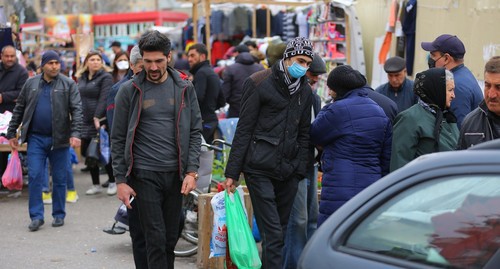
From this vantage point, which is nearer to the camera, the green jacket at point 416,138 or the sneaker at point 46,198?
the green jacket at point 416,138

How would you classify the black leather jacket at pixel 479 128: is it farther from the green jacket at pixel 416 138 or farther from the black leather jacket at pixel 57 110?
the black leather jacket at pixel 57 110

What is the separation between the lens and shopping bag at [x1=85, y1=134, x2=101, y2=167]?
11.6m

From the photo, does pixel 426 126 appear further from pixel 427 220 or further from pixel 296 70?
pixel 427 220

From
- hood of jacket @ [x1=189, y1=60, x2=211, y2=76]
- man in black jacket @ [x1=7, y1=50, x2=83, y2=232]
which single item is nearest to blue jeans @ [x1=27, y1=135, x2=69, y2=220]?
man in black jacket @ [x1=7, y1=50, x2=83, y2=232]

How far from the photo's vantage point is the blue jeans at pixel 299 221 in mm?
7000

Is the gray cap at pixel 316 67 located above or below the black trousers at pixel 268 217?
above

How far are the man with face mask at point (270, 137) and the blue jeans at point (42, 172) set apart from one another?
3.78 metres

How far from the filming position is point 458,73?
24.2 ft

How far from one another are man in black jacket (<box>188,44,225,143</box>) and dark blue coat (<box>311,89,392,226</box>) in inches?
201

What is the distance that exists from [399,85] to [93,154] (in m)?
4.65

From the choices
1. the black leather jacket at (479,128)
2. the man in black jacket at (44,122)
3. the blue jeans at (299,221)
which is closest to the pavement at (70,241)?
the man in black jacket at (44,122)

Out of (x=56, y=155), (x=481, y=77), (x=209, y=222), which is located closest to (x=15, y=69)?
(x=56, y=155)

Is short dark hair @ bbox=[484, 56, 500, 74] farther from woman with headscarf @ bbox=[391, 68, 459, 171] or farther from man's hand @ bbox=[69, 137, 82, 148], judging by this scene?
man's hand @ bbox=[69, 137, 82, 148]

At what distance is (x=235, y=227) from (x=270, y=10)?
636 inches
